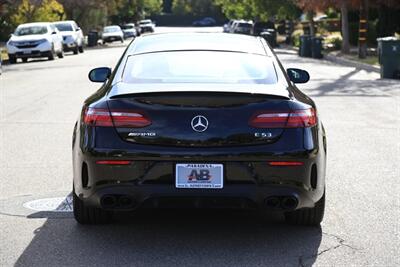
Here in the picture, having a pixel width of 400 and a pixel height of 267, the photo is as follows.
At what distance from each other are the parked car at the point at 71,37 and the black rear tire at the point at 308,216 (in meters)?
37.7

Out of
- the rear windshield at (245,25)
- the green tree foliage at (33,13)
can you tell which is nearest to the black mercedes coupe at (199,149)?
the green tree foliage at (33,13)

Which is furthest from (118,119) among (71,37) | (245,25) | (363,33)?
(245,25)

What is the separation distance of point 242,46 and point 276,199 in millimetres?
1768

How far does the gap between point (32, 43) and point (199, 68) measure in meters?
29.4

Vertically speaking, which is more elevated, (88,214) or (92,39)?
(88,214)

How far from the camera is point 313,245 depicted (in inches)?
232

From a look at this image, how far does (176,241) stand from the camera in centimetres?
600

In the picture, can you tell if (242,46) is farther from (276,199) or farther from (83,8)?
(83,8)

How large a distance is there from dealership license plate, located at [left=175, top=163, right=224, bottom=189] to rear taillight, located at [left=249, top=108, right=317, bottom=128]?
0.41 metres

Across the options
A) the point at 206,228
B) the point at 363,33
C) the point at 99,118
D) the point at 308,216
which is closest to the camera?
the point at 99,118

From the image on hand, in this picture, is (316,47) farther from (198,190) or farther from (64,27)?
(198,190)

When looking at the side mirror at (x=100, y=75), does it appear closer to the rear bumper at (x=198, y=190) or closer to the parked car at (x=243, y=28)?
the rear bumper at (x=198, y=190)

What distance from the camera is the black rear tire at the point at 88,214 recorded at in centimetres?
624

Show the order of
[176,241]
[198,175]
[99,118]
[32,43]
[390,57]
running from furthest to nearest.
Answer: [32,43]
[390,57]
[176,241]
[99,118]
[198,175]
